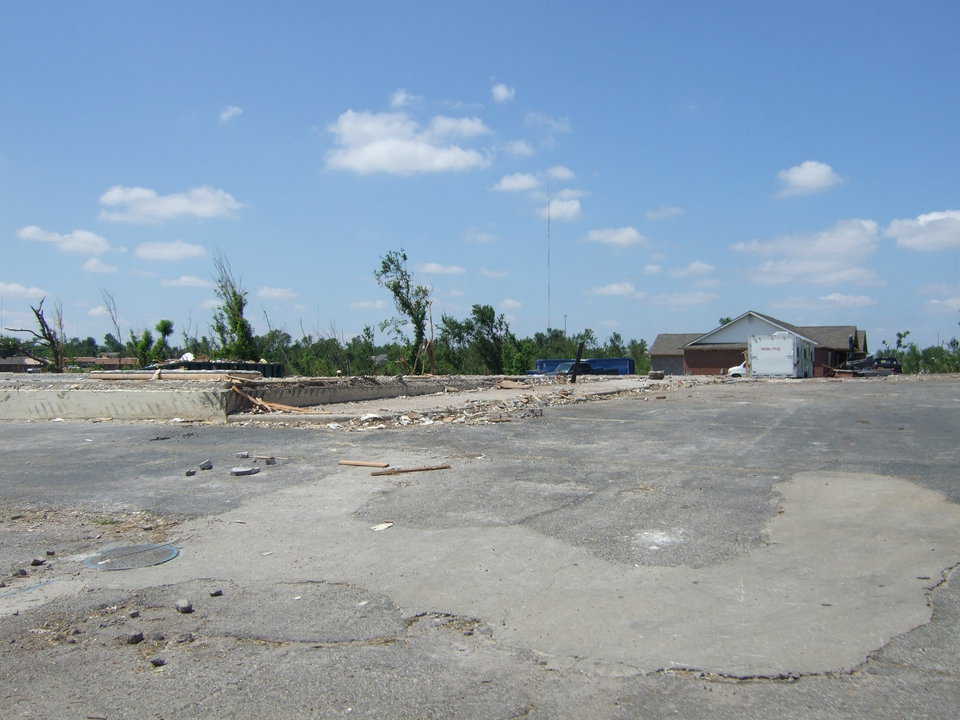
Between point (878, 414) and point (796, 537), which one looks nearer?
point (796, 537)

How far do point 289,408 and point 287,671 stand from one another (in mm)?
12760

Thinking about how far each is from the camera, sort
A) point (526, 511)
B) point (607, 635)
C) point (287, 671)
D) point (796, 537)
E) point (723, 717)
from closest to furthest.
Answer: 1. point (723, 717)
2. point (287, 671)
3. point (607, 635)
4. point (796, 537)
5. point (526, 511)

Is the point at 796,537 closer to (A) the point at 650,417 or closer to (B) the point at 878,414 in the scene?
(A) the point at 650,417

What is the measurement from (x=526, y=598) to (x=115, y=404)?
43.9 feet

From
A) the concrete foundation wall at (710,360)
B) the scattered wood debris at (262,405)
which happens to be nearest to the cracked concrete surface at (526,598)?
the scattered wood debris at (262,405)

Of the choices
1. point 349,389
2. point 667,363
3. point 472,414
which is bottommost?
point 472,414

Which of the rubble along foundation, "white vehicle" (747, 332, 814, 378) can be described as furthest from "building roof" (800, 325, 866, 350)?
the rubble along foundation

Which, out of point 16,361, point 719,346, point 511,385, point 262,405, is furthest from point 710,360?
point 16,361

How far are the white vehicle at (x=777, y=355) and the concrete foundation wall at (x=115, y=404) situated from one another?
111 feet

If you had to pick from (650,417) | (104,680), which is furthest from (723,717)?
(650,417)

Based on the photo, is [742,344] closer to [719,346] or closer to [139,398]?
[719,346]

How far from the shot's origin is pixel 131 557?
5.88 m

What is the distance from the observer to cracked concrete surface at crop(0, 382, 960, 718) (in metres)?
3.58

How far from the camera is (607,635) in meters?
4.22
